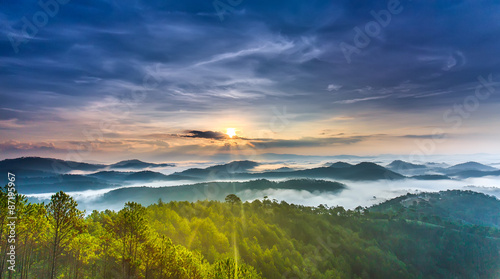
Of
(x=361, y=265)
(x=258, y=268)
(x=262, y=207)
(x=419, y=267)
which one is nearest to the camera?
(x=258, y=268)

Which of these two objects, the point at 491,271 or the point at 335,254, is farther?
the point at 491,271

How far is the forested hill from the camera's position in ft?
150

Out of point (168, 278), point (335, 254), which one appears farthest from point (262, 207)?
point (168, 278)

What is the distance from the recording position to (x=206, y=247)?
9150 cm

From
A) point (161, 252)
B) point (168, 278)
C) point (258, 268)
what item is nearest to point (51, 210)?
point (161, 252)

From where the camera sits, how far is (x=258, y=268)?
331ft

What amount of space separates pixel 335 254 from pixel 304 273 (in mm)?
48953

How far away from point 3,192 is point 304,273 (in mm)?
104105

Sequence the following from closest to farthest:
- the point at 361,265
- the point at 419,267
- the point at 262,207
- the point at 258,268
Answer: the point at 258,268, the point at 361,265, the point at 419,267, the point at 262,207

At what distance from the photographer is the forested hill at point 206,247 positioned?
45.6 m

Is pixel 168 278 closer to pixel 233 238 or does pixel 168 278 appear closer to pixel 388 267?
pixel 233 238

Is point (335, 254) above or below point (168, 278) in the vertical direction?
below

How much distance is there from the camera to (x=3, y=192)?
38.3m

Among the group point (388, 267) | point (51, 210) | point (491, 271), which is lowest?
point (491, 271)
